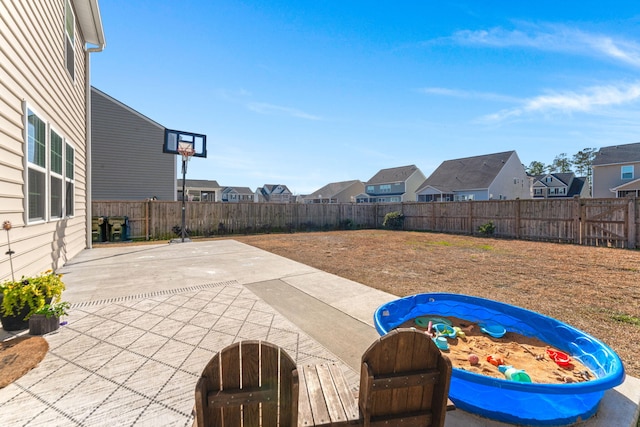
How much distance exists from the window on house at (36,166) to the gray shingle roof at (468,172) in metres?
30.3

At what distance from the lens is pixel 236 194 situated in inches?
1921

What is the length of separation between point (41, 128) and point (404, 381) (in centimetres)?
578

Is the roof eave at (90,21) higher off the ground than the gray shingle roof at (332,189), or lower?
higher

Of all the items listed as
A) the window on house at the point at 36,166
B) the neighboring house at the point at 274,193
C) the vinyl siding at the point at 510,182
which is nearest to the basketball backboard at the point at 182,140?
the window on house at the point at 36,166

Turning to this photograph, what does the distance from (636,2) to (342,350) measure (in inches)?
422

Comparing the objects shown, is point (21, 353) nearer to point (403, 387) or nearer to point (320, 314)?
point (320, 314)

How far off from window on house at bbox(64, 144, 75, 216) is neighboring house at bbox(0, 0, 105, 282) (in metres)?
0.02

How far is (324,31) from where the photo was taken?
10.3 m

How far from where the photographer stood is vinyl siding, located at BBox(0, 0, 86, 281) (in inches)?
123

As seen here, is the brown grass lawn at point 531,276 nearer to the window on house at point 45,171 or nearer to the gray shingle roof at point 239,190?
the window on house at point 45,171

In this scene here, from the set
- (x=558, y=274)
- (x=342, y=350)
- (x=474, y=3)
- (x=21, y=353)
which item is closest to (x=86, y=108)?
(x=21, y=353)

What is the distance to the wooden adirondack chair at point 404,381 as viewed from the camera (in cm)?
128

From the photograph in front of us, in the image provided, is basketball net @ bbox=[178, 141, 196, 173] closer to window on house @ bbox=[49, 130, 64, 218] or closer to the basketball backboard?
the basketball backboard

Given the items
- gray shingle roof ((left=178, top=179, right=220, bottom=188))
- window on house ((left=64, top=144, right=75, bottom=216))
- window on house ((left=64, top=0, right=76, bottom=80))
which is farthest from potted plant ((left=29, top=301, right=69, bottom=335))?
gray shingle roof ((left=178, top=179, right=220, bottom=188))
